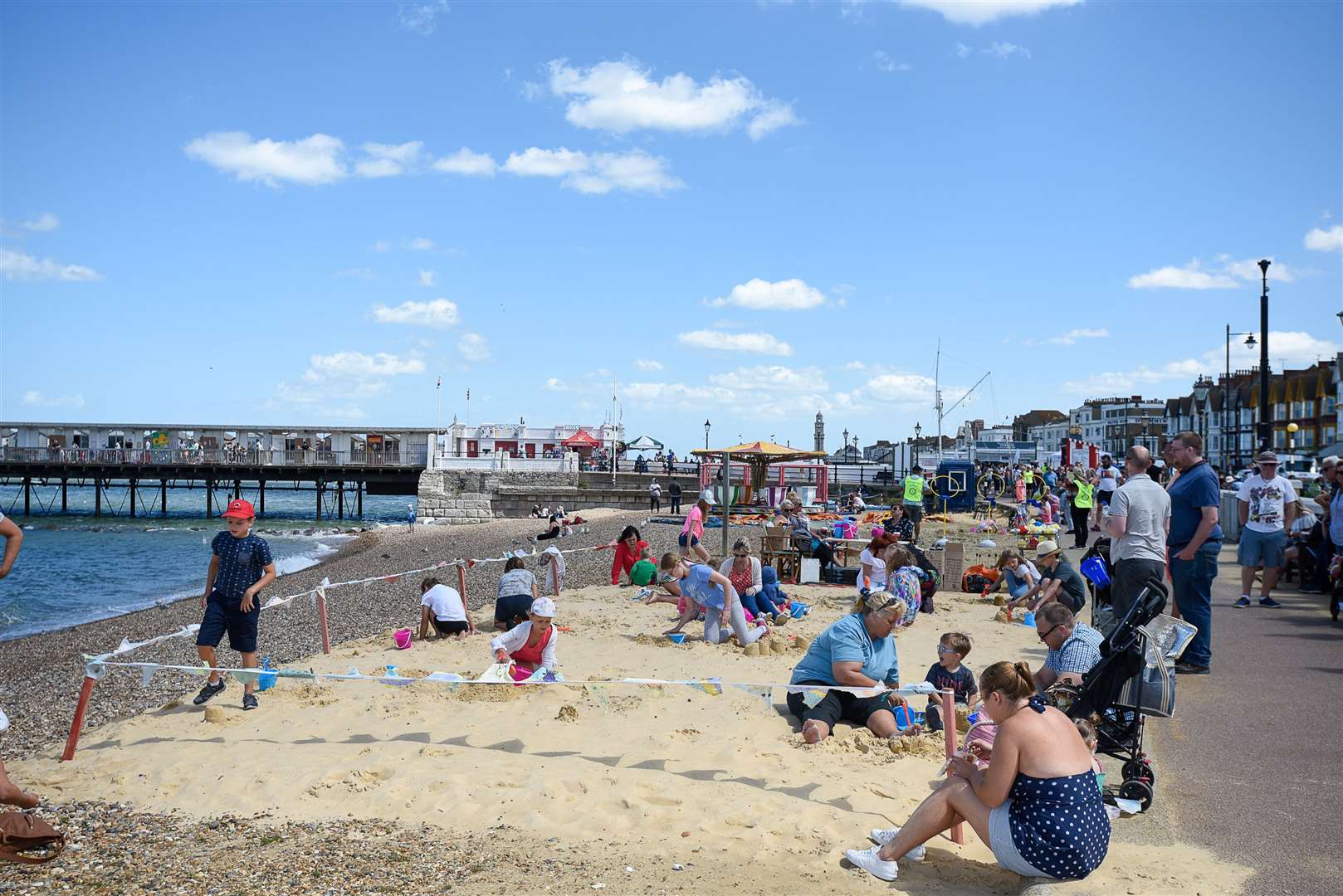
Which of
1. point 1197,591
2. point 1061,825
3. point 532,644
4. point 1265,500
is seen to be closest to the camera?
point 1061,825

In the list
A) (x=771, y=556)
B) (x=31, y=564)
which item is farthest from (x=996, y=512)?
(x=31, y=564)

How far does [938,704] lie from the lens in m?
6.29

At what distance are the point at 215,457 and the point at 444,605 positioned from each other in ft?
162

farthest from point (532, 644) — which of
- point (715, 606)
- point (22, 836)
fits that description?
point (22, 836)

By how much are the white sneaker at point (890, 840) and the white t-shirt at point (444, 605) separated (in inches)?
248

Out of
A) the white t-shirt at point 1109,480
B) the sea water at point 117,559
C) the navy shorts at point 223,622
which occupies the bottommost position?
the sea water at point 117,559

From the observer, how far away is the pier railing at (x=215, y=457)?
5294cm

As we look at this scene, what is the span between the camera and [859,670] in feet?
20.2

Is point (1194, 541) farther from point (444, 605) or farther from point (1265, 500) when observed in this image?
point (444, 605)

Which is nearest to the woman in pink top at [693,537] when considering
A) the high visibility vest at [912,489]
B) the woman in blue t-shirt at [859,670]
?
the woman in blue t-shirt at [859,670]

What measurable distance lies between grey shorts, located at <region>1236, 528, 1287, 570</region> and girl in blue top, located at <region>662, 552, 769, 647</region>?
566cm

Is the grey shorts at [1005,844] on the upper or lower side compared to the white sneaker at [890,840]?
upper

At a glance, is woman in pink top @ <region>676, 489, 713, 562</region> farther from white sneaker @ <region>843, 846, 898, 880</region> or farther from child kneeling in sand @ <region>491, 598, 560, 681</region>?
white sneaker @ <region>843, 846, 898, 880</region>

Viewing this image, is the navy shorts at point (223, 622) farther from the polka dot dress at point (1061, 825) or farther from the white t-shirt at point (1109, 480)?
the white t-shirt at point (1109, 480)
